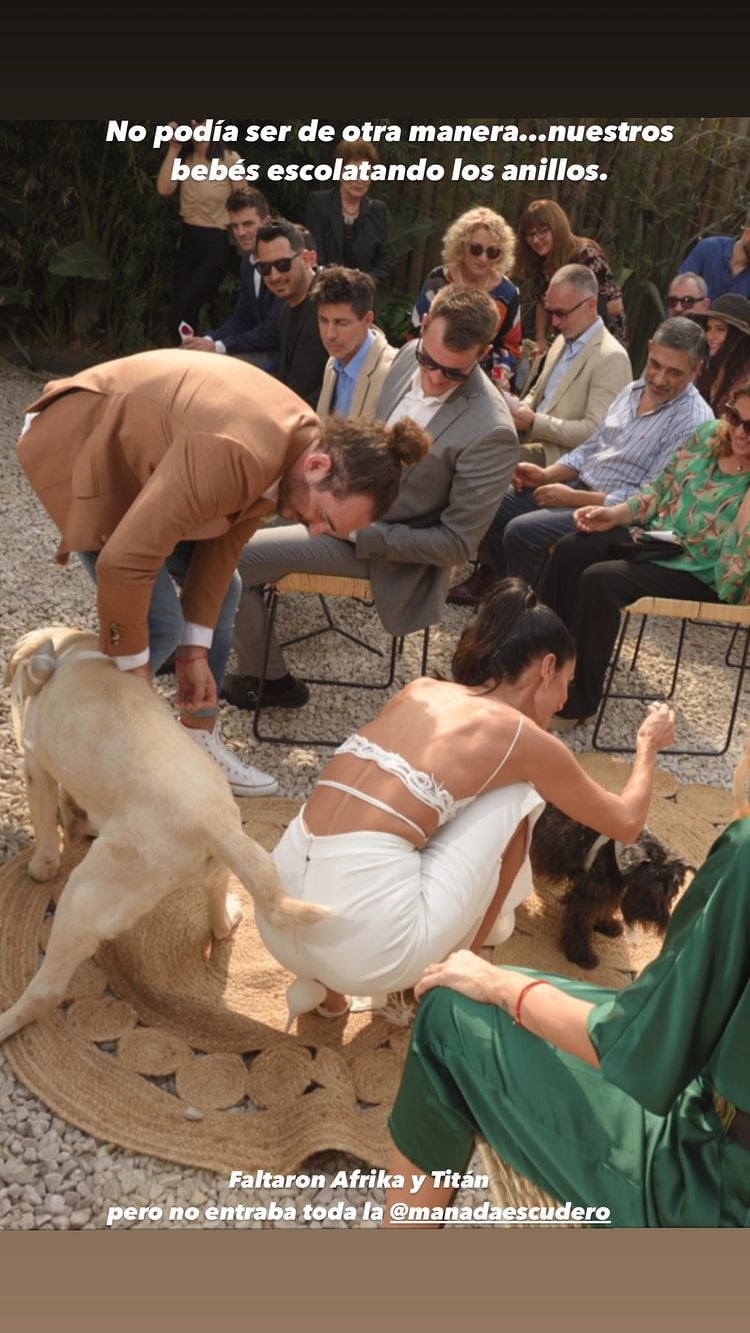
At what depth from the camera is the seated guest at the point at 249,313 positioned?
6195 millimetres

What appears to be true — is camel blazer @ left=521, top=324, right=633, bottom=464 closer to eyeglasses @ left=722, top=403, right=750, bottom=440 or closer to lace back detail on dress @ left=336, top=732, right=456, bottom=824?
eyeglasses @ left=722, top=403, right=750, bottom=440

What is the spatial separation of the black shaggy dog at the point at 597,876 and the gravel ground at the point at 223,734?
0.88 m

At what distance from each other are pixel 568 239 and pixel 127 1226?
546 cm

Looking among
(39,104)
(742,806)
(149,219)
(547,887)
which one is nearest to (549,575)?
(547,887)

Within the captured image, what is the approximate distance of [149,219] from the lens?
8.21 m

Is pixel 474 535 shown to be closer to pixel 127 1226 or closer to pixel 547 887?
pixel 547 887

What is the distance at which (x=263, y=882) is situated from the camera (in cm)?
262

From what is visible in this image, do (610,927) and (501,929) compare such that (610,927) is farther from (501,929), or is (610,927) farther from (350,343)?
(350,343)

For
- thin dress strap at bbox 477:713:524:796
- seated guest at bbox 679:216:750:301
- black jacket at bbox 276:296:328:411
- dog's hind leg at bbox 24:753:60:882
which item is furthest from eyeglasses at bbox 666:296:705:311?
dog's hind leg at bbox 24:753:60:882

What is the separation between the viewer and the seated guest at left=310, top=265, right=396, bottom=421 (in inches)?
185

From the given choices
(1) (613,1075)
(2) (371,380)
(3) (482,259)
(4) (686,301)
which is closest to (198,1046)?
(1) (613,1075)

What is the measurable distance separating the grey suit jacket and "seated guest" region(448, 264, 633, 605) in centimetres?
124

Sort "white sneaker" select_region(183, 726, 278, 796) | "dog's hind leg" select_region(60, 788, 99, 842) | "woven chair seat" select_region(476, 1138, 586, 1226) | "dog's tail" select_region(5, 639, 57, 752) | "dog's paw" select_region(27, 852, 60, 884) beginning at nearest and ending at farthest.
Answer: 1. "woven chair seat" select_region(476, 1138, 586, 1226)
2. "dog's tail" select_region(5, 639, 57, 752)
3. "dog's paw" select_region(27, 852, 60, 884)
4. "dog's hind leg" select_region(60, 788, 99, 842)
5. "white sneaker" select_region(183, 726, 278, 796)

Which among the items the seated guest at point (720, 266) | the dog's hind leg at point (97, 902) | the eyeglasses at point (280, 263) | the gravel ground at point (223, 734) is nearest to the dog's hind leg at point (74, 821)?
the gravel ground at point (223, 734)
